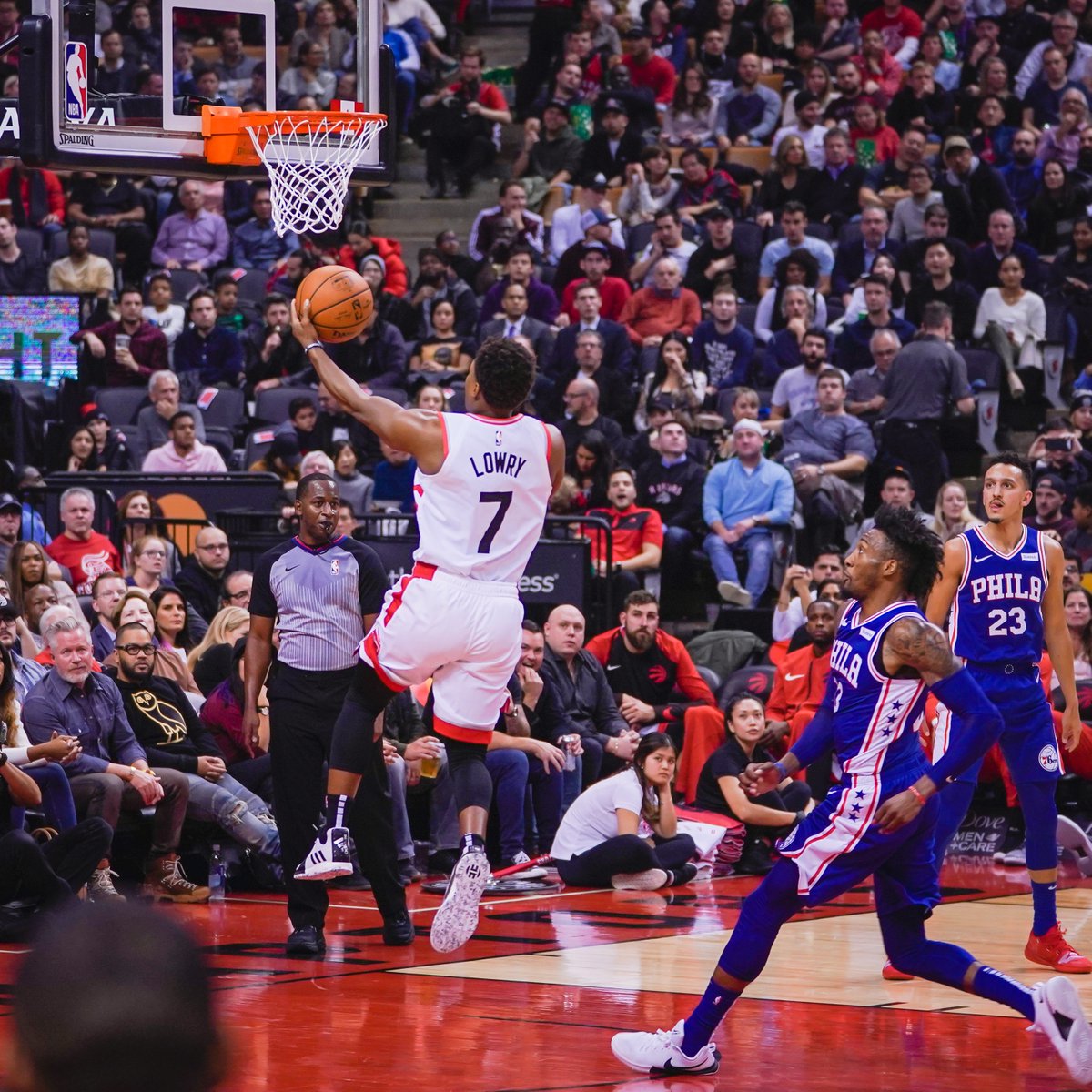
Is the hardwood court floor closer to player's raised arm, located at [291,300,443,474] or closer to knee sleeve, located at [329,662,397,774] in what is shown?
knee sleeve, located at [329,662,397,774]

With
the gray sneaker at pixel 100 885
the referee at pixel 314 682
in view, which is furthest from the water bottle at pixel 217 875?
the referee at pixel 314 682

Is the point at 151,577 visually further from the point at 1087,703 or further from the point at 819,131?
the point at 819,131

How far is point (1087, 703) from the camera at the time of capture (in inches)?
460

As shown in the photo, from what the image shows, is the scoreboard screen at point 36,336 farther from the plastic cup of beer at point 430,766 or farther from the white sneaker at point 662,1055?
the white sneaker at point 662,1055

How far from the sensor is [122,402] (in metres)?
16.2

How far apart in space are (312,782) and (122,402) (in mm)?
9233

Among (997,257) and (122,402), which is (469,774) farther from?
(997,257)

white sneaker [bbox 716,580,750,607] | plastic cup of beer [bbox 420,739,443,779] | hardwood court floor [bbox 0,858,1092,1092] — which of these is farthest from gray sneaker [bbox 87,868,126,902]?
white sneaker [bbox 716,580,750,607]

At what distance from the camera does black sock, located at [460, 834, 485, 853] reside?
656cm

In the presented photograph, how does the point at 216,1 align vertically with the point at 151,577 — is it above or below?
above

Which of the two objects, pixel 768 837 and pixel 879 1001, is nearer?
pixel 879 1001

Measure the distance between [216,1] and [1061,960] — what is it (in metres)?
6.17


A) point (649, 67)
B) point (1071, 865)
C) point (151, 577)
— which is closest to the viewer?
point (1071, 865)

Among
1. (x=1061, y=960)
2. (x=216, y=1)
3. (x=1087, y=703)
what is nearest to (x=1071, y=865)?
(x=1087, y=703)
